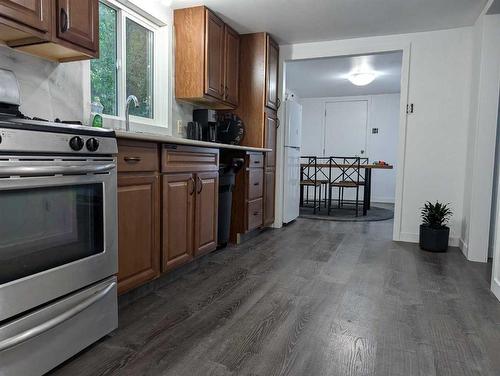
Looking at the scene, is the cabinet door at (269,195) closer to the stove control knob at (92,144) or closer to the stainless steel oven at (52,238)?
the stainless steel oven at (52,238)

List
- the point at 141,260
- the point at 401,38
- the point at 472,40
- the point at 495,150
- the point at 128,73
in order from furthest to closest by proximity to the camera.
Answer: the point at 401,38
the point at 472,40
the point at 495,150
the point at 128,73
the point at 141,260

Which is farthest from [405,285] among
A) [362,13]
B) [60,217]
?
[362,13]

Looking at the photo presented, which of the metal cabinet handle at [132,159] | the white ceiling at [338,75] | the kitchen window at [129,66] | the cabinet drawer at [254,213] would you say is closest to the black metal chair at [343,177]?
the white ceiling at [338,75]

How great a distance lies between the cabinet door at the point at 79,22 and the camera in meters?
1.72

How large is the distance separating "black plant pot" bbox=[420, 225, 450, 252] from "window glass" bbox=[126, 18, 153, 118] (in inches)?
109

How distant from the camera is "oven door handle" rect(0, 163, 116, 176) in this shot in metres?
1.10

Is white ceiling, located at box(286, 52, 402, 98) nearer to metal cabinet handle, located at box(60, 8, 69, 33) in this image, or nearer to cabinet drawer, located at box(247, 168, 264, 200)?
cabinet drawer, located at box(247, 168, 264, 200)

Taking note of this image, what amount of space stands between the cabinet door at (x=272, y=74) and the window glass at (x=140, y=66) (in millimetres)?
1275

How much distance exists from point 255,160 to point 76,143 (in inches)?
91.0

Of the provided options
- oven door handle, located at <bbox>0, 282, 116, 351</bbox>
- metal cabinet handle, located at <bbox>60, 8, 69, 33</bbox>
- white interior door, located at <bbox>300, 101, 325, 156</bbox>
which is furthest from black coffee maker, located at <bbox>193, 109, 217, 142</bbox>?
white interior door, located at <bbox>300, 101, 325, 156</bbox>

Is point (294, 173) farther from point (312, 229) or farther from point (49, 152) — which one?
point (49, 152)

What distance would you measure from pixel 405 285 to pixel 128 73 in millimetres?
2614

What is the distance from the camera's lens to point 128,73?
281 cm

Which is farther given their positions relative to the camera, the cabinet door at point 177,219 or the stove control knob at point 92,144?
the cabinet door at point 177,219
